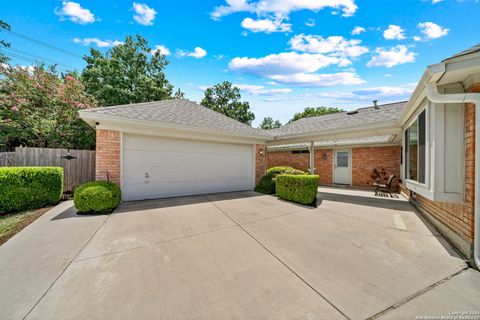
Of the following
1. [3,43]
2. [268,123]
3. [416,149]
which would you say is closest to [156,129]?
[416,149]

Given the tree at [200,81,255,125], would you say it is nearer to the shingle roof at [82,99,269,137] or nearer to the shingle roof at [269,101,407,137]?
the shingle roof at [269,101,407,137]

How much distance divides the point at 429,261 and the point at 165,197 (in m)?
6.98

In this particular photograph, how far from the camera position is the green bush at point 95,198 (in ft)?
16.0

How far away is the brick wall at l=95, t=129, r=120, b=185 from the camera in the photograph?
5730 millimetres

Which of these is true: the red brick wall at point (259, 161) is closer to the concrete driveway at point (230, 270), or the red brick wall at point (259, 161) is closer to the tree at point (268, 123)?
the concrete driveway at point (230, 270)

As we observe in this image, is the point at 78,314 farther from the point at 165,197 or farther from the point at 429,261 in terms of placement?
the point at 165,197

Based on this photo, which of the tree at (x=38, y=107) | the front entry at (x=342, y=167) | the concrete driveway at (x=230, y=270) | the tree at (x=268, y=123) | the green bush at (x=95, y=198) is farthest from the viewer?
the tree at (x=268, y=123)

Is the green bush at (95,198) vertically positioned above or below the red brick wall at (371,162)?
below

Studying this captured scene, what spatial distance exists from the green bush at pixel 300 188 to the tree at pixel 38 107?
11.9 metres

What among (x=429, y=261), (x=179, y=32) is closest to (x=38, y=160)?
(x=179, y=32)

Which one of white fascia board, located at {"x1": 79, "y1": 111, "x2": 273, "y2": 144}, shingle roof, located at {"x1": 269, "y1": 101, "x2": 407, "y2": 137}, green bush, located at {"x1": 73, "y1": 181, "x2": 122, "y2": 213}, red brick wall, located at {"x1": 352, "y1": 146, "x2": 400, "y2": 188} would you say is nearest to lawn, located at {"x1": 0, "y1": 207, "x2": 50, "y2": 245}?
green bush, located at {"x1": 73, "y1": 181, "x2": 122, "y2": 213}

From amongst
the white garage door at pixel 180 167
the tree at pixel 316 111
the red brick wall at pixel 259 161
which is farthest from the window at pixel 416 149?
the tree at pixel 316 111

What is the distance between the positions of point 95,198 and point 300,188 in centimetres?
608

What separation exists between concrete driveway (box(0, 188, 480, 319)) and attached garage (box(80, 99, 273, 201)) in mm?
1987
